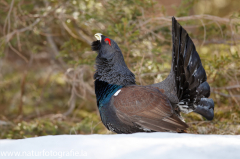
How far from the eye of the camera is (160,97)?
108 inches

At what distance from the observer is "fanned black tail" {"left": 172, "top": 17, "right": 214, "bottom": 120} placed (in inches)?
97.9

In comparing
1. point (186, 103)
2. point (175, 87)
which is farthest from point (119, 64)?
point (186, 103)

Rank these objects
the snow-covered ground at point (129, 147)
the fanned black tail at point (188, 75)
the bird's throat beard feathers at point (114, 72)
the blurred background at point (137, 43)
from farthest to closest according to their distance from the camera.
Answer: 1. the blurred background at point (137, 43)
2. the bird's throat beard feathers at point (114, 72)
3. the fanned black tail at point (188, 75)
4. the snow-covered ground at point (129, 147)

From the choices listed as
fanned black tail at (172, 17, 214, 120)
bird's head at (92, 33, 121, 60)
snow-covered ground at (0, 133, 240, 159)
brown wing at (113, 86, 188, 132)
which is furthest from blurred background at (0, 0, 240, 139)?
snow-covered ground at (0, 133, 240, 159)

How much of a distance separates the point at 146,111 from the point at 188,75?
23.6 inches

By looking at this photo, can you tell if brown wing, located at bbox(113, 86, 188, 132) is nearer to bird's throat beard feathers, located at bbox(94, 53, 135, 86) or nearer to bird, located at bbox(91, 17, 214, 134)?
bird, located at bbox(91, 17, 214, 134)

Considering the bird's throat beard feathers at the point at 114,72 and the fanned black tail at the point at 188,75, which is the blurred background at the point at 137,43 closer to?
the bird's throat beard feathers at the point at 114,72

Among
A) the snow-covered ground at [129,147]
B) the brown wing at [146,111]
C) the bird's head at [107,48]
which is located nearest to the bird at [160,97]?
the brown wing at [146,111]

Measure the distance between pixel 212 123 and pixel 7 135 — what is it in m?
3.17

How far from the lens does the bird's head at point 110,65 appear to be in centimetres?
291

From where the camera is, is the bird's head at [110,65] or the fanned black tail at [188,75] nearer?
the fanned black tail at [188,75]

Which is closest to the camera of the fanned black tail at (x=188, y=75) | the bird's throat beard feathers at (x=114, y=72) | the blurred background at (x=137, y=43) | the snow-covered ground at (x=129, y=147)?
the snow-covered ground at (x=129, y=147)

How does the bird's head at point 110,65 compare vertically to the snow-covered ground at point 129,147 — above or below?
above

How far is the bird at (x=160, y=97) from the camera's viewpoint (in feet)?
8.37
